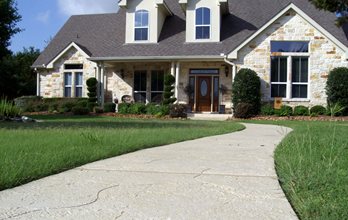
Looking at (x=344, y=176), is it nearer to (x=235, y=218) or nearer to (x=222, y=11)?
(x=235, y=218)

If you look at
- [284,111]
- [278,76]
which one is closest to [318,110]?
[284,111]

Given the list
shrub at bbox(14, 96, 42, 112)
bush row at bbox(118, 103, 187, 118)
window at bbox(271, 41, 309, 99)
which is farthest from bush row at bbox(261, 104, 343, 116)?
shrub at bbox(14, 96, 42, 112)

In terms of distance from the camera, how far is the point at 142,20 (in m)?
25.0

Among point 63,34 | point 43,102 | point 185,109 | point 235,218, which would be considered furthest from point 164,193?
point 63,34

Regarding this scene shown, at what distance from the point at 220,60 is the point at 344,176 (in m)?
18.4

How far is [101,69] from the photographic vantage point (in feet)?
81.2

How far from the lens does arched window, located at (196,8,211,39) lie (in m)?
23.9

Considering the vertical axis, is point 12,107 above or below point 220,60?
below

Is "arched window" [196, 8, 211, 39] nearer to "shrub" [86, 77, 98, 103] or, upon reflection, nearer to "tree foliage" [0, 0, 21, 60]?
"shrub" [86, 77, 98, 103]

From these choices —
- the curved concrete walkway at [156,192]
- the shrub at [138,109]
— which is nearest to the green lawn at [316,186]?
→ the curved concrete walkway at [156,192]

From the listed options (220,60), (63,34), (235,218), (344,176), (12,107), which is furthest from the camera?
(63,34)

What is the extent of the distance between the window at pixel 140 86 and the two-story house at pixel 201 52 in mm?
62

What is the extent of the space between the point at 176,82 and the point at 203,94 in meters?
1.99

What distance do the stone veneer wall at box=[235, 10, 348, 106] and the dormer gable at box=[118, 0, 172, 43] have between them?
6.09 metres
